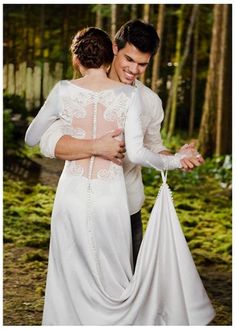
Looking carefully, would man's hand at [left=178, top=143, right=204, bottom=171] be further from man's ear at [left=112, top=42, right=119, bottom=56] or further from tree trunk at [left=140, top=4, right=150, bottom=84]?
tree trunk at [left=140, top=4, right=150, bottom=84]

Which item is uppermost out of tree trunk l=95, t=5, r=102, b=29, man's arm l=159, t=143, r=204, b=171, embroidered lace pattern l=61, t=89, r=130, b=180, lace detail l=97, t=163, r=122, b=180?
tree trunk l=95, t=5, r=102, b=29

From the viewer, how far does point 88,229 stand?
11.9ft

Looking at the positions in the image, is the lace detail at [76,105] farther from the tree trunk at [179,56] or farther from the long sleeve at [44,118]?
the tree trunk at [179,56]

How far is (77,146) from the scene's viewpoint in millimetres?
3531

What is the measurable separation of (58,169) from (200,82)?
7.06 ft

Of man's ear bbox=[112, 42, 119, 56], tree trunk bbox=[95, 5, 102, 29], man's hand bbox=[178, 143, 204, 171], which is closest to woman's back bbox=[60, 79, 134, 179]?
man's ear bbox=[112, 42, 119, 56]

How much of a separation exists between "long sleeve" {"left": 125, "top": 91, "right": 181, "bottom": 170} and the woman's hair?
233 mm

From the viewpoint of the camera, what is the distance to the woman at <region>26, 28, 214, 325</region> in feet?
11.6

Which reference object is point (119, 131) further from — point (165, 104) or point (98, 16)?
point (165, 104)

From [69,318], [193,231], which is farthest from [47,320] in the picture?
[193,231]

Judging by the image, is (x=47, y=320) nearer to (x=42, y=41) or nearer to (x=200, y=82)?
(x=42, y=41)

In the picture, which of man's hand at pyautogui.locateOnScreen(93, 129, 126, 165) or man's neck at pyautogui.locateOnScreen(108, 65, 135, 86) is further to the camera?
man's neck at pyautogui.locateOnScreen(108, 65, 135, 86)

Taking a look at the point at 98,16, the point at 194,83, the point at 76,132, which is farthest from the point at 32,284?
the point at 194,83

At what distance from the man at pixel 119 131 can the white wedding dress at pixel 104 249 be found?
2.6 inches
